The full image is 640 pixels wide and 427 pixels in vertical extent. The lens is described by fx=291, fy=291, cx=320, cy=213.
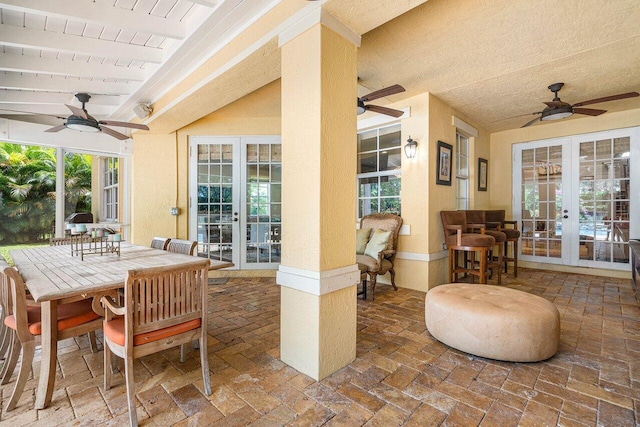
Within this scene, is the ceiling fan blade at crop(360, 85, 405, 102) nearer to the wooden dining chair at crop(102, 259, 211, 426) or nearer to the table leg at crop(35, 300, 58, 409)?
the wooden dining chair at crop(102, 259, 211, 426)

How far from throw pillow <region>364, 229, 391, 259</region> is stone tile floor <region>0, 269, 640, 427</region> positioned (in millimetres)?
1110

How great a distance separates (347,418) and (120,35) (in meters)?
3.67

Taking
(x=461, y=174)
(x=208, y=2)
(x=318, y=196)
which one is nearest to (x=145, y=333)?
(x=318, y=196)

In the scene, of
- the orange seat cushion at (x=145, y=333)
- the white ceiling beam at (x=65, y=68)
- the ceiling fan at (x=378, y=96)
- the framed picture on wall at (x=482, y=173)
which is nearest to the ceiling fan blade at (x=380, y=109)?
the ceiling fan at (x=378, y=96)

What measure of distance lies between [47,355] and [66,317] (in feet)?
0.84

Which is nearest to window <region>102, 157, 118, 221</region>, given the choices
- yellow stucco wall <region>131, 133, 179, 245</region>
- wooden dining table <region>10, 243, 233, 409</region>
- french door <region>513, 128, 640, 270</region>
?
yellow stucco wall <region>131, 133, 179, 245</region>

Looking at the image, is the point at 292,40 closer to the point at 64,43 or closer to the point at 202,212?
the point at 64,43

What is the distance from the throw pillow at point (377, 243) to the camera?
12.3 ft

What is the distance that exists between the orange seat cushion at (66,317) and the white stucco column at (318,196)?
4.31 feet

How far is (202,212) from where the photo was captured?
4.89 m

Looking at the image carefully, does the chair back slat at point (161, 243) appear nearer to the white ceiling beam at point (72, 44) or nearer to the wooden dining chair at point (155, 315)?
the wooden dining chair at point (155, 315)

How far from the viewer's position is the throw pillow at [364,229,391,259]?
376 centimetres

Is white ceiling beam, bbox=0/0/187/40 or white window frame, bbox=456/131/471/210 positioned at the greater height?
white ceiling beam, bbox=0/0/187/40

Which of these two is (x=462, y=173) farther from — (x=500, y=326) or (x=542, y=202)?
(x=500, y=326)
